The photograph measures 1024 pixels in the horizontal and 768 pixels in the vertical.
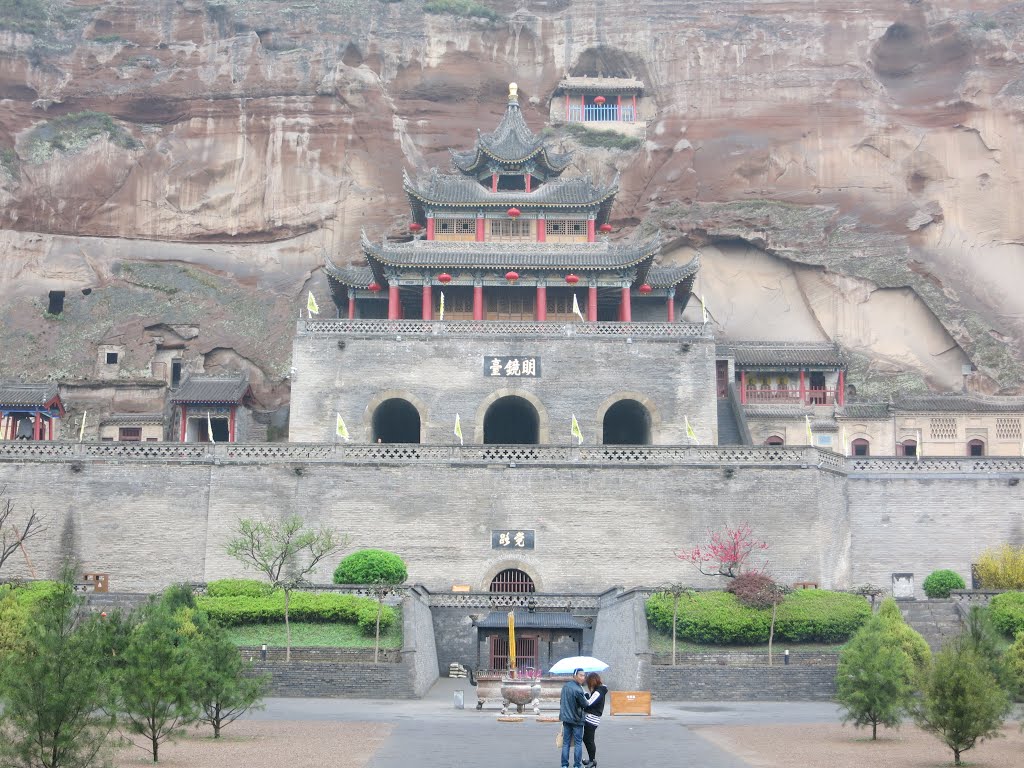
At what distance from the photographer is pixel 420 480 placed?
36844 millimetres

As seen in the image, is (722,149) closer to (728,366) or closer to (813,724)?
(728,366)

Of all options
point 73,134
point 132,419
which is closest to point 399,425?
point 132,419

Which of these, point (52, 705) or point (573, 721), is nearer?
point (52, 705)

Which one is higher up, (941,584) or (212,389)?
(212,389)

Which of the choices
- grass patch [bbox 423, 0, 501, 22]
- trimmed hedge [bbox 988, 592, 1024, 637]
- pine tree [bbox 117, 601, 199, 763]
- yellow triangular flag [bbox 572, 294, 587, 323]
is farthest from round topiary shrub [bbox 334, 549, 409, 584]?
grass patch [bbox 423, 0, 501, 22]

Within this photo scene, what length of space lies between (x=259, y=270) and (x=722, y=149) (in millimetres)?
21636

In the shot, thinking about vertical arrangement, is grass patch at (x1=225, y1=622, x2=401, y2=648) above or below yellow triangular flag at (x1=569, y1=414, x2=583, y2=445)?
below

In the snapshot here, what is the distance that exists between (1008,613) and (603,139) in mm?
35741

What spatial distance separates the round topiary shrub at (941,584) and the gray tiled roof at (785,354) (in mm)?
15817

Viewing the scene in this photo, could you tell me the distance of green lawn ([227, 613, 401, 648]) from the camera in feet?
94.0

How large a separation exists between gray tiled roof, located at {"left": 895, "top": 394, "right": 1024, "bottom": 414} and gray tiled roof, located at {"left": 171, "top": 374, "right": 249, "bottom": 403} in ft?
82.0

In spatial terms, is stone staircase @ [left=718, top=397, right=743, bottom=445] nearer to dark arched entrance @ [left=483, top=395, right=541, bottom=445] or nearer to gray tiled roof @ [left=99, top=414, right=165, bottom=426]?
dark arched entrance @ [left=483, top=395, right=541, bottom=445]

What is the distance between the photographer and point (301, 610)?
29828 millimetres

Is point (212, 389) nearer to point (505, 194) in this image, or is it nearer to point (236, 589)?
point (505, 194)
